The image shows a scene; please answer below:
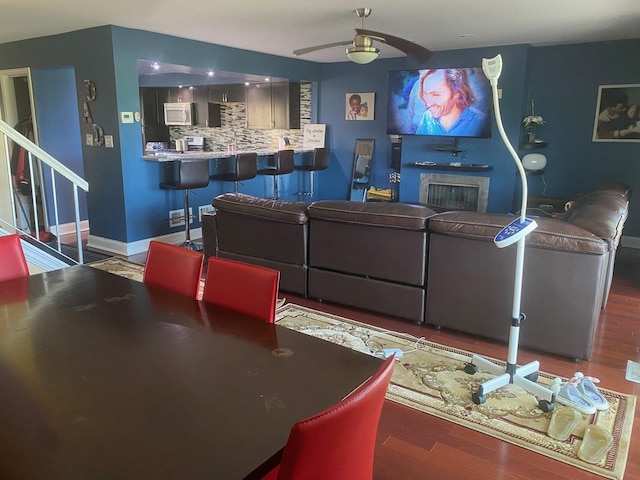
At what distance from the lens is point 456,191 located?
23.4 ft

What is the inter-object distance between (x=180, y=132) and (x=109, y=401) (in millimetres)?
8878

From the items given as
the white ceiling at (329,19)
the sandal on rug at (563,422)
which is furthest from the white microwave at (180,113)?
the sandal on rug at (563,422)

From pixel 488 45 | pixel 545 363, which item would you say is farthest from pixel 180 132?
pixel 545 363

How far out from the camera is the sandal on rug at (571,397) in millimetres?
2545

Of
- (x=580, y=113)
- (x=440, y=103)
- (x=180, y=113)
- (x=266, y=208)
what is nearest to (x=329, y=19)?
(x=266, y=208)

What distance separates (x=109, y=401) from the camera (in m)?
1.26

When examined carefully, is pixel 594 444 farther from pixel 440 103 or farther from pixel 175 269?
pixel 440 103

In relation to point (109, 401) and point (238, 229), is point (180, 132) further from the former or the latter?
point (109, 401)

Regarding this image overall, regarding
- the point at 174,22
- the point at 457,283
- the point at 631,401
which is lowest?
the point at 631,401

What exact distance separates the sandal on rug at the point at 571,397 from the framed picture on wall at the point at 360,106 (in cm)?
590

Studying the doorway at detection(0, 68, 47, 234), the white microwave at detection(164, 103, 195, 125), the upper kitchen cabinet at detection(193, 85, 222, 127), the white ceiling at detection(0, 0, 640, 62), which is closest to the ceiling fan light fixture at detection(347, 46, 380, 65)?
the white ceiling at detection(0, 0, 640, 62)

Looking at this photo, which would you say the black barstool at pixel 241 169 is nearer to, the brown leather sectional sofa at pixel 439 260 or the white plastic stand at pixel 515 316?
the brown leather sectional sofa at pixel 439 260

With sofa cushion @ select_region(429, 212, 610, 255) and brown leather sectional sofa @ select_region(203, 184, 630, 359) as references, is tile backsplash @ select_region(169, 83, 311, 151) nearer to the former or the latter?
brown leather sectional sofa @ select_region(203, 184, 630, 359)

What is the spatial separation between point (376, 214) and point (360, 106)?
4.85 metres
